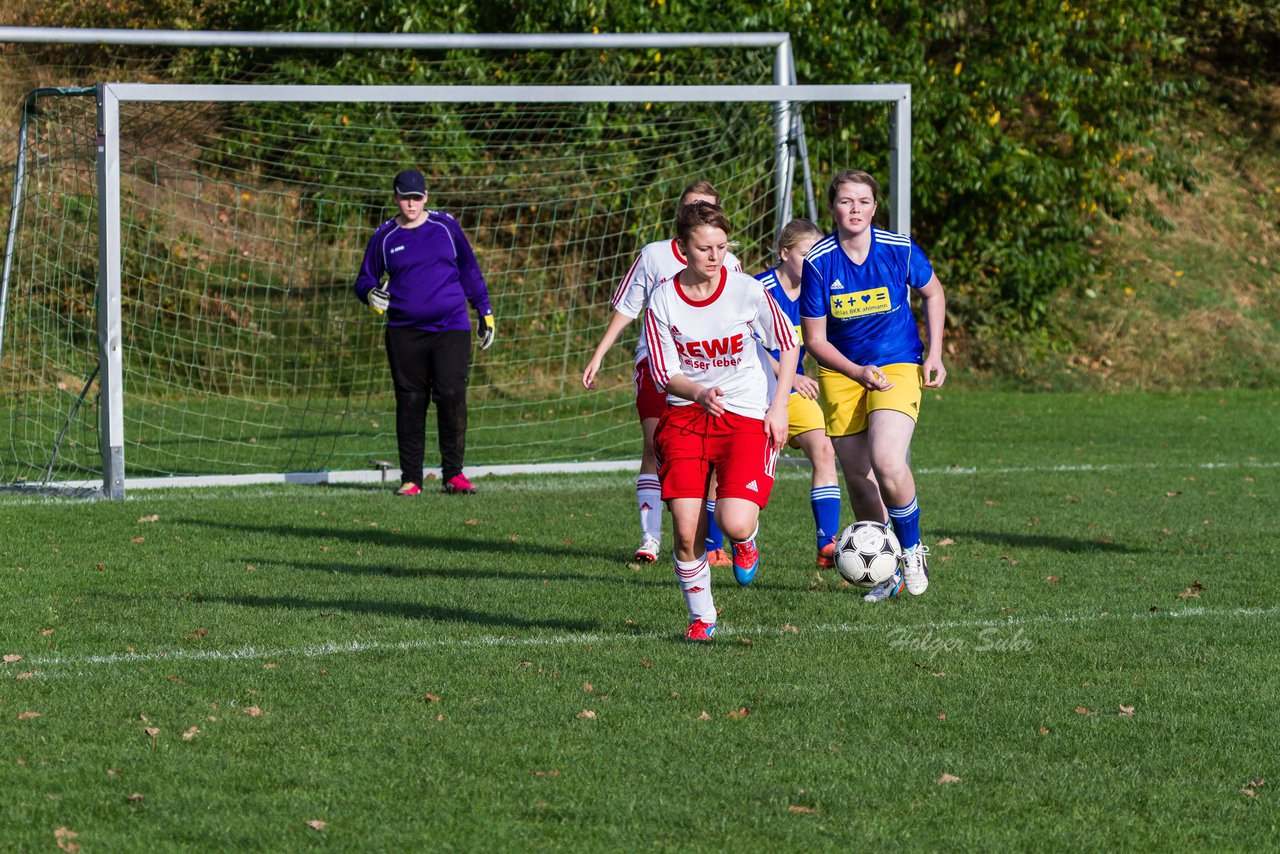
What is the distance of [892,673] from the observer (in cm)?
557

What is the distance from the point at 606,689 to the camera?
209 inches

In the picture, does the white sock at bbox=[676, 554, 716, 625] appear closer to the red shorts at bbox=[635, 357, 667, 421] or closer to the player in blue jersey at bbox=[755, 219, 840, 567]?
the red shorts at bbox=[635, 357, 667, 421]

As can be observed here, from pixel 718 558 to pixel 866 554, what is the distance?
1.40m

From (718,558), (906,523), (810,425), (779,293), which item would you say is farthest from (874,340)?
(718,558)

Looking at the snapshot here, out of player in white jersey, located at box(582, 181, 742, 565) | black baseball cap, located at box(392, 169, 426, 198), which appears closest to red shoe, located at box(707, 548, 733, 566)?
player in white jersey, located at box(582, 181, 742, 565)

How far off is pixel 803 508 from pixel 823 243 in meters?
3.36

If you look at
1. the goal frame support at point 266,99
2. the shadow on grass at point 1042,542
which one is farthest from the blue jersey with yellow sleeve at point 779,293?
the goal frame support at point 266,99

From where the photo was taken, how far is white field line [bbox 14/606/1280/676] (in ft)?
18.7

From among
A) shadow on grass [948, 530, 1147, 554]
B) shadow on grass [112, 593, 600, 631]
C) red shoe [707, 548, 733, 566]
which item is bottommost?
shadow on grass [948, 530, 1147, 554]

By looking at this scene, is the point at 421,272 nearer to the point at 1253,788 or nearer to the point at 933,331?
the point at 933,331

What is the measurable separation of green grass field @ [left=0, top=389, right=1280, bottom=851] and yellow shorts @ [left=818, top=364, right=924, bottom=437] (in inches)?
30.6

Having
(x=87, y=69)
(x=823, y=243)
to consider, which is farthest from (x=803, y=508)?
(x=87, y=69)

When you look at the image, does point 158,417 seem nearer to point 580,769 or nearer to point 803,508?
point 803,508

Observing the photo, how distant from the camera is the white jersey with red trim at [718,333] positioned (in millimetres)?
5949
